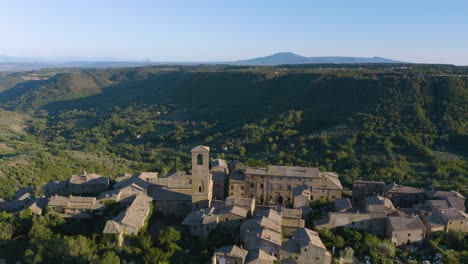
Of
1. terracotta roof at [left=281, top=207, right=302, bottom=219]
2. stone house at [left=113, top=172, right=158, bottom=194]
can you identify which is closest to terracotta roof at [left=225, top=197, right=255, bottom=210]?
terracotta roof at [left=281, top=207, right=302, bottom=219]

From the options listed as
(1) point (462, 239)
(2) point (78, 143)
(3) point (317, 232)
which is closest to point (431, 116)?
(1) point (462, 239)

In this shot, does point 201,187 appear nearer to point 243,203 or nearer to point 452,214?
point 243,203

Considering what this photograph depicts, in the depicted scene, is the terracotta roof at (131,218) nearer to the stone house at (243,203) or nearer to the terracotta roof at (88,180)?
the stone house at (243,203)

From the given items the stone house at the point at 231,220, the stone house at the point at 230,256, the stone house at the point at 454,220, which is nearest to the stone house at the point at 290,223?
the stone house at the point at 231,220

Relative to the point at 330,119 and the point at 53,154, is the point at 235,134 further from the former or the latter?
the point at 53,154

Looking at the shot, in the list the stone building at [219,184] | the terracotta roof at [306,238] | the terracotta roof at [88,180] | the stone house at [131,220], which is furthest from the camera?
the terracotta roof at [88,180]
